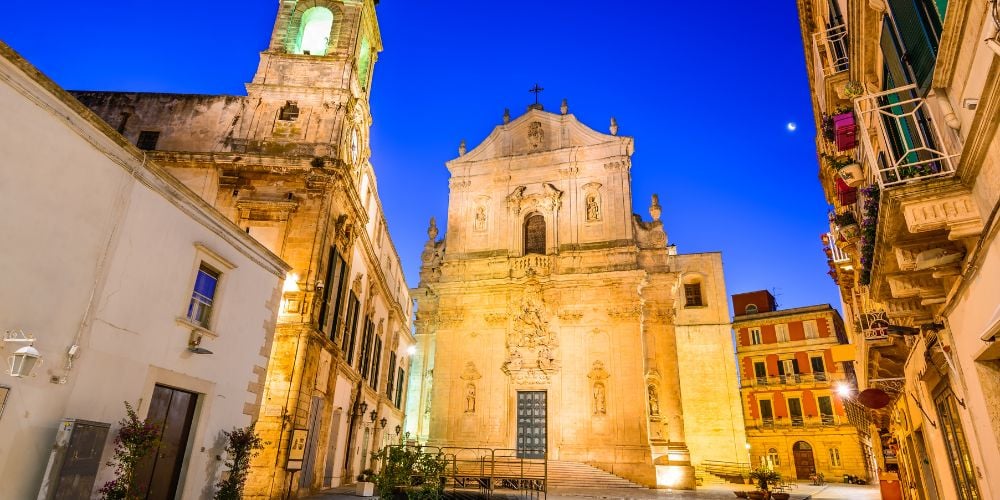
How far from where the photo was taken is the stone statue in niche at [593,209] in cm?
2736

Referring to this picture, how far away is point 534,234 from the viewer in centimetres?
2856

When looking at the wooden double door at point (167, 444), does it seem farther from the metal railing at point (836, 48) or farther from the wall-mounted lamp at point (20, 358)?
the metal railing at point (836, 48)

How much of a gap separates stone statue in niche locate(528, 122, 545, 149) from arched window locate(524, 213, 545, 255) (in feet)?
14.1

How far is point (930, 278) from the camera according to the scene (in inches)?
274

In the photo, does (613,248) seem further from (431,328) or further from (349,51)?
(349,51)

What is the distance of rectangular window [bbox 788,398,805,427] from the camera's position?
36844mm

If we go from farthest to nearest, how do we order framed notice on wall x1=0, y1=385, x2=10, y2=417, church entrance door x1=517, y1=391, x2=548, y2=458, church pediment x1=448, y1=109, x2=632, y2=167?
1. church pediment x1=448, y1=109, x2=632, y2=167
2. church entrance door x1=517, y1=391, x2=548, y2=458
3. framed notice on wall x1=0, y1=385, x2=10, y2=417

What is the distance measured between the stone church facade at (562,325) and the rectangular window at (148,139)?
13977mm

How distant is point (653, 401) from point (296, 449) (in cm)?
1571

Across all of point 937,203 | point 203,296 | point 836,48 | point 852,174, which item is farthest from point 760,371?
point 203,296

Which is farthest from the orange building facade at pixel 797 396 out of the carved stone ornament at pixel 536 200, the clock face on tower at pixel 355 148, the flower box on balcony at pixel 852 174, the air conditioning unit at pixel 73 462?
the air conditioning unit at pixel 73 462

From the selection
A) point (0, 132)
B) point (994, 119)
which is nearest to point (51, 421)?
point (0, 132)

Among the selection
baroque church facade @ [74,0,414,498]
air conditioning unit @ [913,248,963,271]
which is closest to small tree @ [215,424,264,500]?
baroque church facade @ [74,0,414,498]

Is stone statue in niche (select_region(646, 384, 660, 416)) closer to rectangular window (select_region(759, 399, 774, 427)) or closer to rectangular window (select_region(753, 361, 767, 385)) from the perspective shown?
rectangular window (select_region(759, 399, 774, 427))
